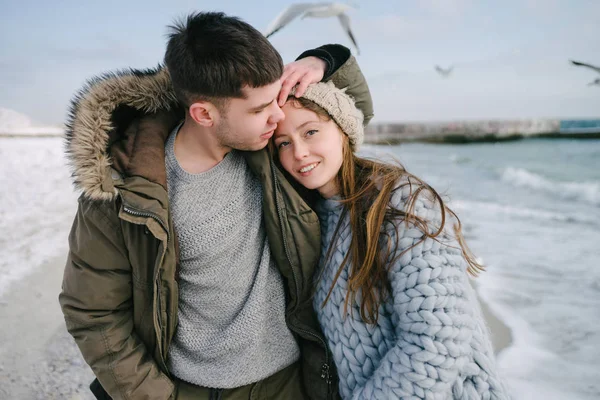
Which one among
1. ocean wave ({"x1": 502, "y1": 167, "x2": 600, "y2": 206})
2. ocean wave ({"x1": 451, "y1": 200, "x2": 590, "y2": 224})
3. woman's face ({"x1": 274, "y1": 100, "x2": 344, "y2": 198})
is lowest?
ocean wave ({"x1": 502, "y1": 167, "x2": 600, "y2": 206})

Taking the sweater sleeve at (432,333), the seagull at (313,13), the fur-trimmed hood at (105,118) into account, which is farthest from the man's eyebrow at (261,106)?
the seagull at (313,13)

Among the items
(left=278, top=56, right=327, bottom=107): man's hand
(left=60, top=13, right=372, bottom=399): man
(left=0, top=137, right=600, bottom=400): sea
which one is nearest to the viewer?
(left=60, top=13, right=372, bottom=399): man

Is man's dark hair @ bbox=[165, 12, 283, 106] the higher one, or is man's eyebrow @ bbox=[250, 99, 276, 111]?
man's dark hair @ bbox=[165, 12, 283, 106]

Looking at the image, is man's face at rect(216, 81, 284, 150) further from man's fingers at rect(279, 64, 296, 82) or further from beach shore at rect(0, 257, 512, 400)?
beach shore at rect(0, 257, 512, 400)

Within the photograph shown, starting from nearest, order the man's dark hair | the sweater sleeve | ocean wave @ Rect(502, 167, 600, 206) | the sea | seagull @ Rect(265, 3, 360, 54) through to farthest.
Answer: the sweater sleeve, the man's dark hair, the sea, seagull @ Rect(265, 3, 360, 54), ocean wave @ Rect(502, 167, 600, 206)

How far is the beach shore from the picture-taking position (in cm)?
251

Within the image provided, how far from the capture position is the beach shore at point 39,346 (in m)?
2.51

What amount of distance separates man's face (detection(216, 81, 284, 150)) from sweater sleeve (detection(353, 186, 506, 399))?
658 millimetres

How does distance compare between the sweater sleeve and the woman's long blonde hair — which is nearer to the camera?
the sweater sleeve

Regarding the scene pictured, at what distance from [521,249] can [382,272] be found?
445 centimetres

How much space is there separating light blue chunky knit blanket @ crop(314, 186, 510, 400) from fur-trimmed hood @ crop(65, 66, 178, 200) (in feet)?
3.10

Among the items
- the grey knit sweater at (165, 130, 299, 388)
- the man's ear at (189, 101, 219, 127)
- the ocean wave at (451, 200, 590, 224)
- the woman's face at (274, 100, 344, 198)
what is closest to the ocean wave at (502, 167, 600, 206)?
the ocean wave at (451, 200, 590, 224)

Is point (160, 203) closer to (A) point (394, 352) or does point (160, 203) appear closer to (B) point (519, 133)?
(A) point (394, 352)

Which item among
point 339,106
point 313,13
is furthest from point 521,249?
point 339,106
